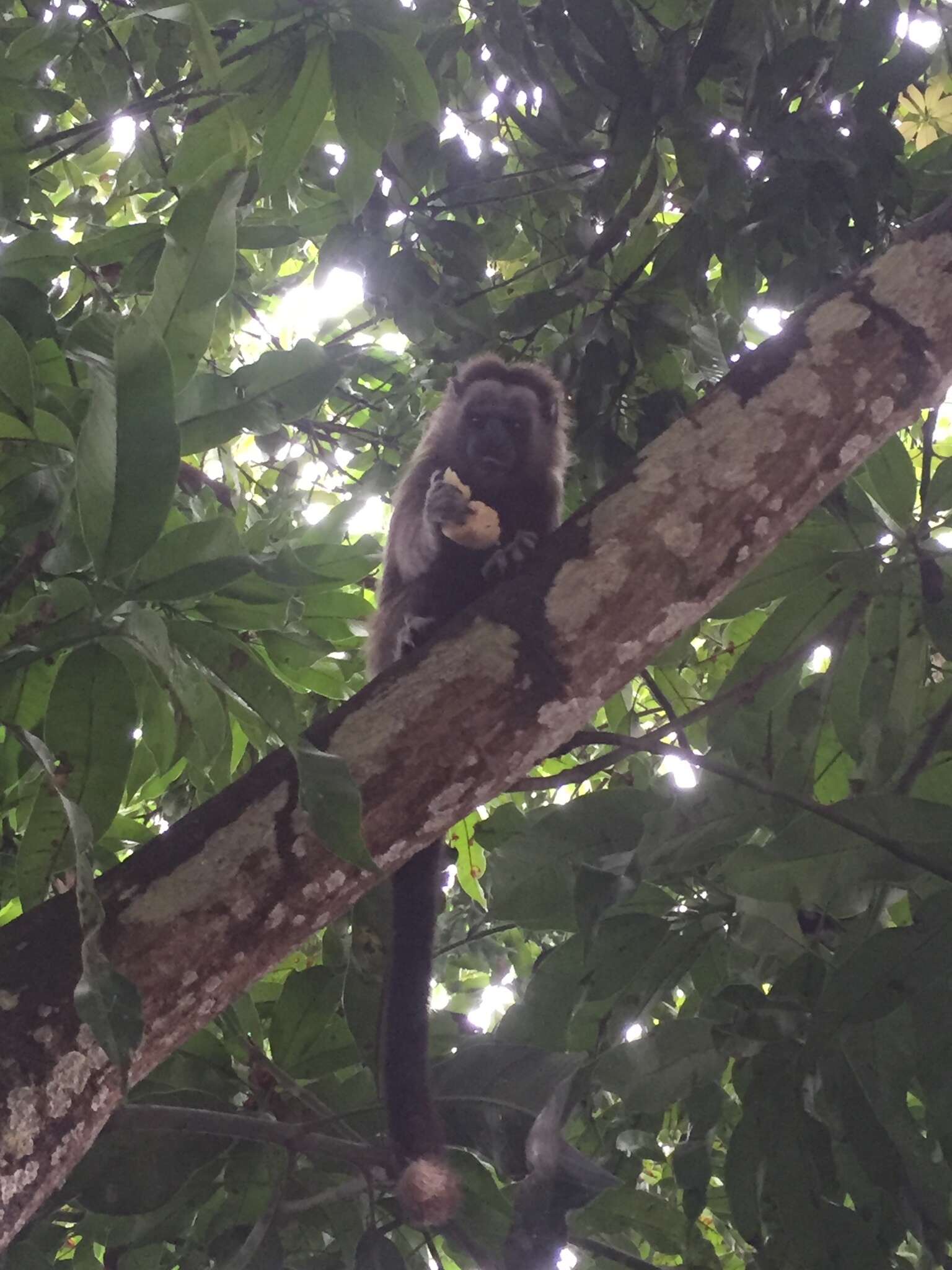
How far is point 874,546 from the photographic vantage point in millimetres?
2045

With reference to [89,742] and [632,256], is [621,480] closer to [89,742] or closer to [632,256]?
[89,742]

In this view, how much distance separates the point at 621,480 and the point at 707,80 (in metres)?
1.09

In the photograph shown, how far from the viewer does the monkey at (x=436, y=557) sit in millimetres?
1781

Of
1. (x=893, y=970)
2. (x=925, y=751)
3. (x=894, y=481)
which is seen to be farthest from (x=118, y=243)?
(x=893, y=970)

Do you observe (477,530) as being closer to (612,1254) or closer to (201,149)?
(201,149)

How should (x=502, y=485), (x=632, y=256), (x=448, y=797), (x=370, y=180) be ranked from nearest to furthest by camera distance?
1. (x=448, y=797)
2. (x=370, y=180)
3. (x=632, y=256)
4. (x=502, y=485)

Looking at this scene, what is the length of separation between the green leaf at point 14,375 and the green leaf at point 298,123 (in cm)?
81

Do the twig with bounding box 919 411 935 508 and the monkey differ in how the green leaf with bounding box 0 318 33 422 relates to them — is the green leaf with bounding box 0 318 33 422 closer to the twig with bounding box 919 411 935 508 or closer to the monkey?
the monkey

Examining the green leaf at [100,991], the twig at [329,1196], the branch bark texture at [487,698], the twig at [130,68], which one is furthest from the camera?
the twig at [130,68]

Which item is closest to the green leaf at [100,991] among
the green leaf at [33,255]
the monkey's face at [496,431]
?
the green leaf at [33,255]

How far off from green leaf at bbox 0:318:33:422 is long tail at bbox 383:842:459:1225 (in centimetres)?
112

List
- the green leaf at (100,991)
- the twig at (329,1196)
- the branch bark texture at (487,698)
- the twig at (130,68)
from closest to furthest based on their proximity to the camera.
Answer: the green leaf at (100,991) < the branch bark texture at (487,698) < the twig at (329,1196) < the twig at (130,68)

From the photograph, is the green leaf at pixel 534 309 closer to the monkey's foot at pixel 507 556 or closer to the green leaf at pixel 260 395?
the monkey's foot at pixel 507 556

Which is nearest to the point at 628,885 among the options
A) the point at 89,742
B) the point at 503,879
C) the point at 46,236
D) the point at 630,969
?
the point at 630,969
